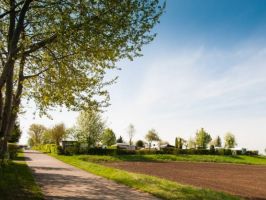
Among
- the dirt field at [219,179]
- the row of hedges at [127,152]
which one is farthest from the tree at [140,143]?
the dirt field at [219,179]

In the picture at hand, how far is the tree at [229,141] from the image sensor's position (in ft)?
544

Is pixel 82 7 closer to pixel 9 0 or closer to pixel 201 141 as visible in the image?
pixel 9 0

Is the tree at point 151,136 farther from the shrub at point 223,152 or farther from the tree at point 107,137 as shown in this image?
the shrub at point 223,152

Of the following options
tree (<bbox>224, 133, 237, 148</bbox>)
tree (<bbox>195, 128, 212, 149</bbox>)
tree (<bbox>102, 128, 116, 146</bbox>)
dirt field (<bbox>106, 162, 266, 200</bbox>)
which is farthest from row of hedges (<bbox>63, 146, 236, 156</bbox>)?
tree (<bbox>224, 133, 237, 148</bbox>)

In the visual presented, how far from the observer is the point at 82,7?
45.3ft

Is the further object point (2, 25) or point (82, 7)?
point (2, 25)

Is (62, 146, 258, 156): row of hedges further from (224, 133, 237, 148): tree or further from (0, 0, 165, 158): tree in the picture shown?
(224, 133, 237, 148): tree

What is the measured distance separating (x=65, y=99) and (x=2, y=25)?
502 centimetres

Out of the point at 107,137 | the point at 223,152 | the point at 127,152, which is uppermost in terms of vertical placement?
the point at 107,137

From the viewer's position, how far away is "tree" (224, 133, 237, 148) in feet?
544

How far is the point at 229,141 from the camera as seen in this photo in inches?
6526

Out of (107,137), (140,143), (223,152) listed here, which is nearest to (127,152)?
(107,137)

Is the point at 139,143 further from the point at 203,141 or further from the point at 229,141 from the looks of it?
the point at 229,141

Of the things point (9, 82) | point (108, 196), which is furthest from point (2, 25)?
point (108, 196)
